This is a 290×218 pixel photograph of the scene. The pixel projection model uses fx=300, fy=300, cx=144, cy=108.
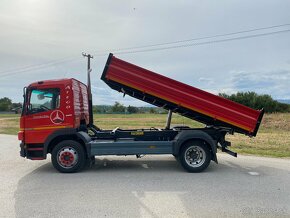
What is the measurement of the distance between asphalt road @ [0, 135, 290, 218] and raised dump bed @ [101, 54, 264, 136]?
4.55 feet

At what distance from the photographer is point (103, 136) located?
873 centimetres

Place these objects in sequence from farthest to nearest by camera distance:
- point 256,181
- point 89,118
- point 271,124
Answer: point 271,124
point 89,118
point 256,181

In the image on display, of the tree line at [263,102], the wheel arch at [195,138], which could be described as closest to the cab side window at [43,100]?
the wheel arch at [195,138]

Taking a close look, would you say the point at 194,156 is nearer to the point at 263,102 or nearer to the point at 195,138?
the point at 195,138

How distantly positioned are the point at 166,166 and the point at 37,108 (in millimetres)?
3952

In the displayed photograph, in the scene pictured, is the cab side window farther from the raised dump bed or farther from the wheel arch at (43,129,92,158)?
the raised dump bed

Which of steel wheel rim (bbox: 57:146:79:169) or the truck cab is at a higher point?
the truck cab

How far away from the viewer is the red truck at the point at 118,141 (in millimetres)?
7898

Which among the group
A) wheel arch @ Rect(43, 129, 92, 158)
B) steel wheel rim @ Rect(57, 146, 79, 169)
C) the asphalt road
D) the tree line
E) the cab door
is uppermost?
the tree line

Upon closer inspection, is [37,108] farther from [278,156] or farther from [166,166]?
[278,156]

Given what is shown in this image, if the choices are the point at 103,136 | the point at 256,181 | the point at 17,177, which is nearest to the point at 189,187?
the point at 256,181

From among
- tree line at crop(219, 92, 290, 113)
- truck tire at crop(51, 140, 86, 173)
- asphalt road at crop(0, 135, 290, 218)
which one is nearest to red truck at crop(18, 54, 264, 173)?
truck tire at crop(51, 140, 86, 173)

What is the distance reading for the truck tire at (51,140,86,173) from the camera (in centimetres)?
792

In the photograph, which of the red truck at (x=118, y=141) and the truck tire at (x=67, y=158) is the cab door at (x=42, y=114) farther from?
the truck tire at (x=67, y=158)
